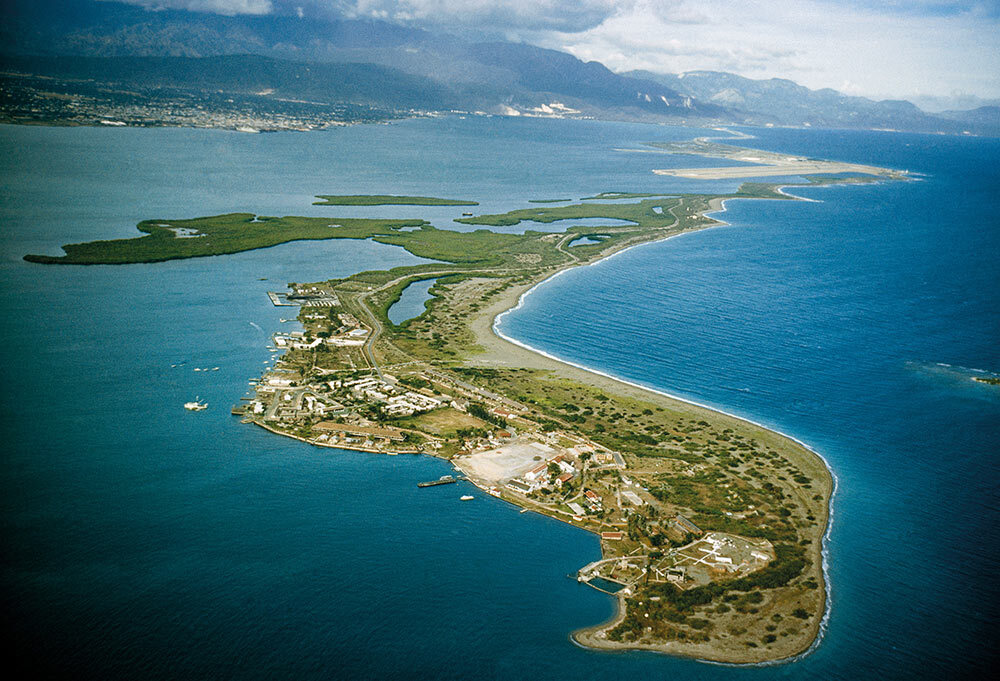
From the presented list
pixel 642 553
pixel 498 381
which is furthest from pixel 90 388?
pixel 642 553

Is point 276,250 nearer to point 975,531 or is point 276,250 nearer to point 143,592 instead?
point 143,592

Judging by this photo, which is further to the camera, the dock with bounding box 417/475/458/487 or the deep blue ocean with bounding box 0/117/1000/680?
the dock with bounding box 417/475/458/487

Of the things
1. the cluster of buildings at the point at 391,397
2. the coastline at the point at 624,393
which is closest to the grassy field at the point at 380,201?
the coastline at the point at 624,393

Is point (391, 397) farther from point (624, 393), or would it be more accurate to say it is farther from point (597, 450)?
point (624, 393)

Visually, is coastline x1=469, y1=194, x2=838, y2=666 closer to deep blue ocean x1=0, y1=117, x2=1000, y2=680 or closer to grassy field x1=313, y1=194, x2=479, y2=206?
deep blue ocean x1=0, y1=117, x2=1000, y2=680

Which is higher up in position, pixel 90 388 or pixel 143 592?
pixel 90 388

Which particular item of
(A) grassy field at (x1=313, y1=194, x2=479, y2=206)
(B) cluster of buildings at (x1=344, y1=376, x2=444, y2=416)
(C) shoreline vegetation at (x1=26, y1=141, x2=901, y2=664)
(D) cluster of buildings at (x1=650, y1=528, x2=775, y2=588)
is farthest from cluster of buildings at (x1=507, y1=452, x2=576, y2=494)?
(A) grassy field at (x1=313, y1=194, x2=479, y2=206)
